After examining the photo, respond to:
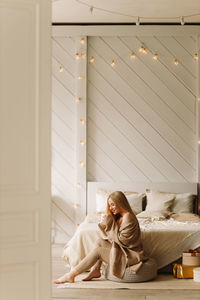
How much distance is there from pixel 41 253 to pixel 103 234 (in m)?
2.23

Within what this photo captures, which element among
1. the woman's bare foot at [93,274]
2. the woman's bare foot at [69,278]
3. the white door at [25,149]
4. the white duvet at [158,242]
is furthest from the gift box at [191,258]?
the white door at [25,149]

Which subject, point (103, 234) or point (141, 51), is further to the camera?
point (141, 51)

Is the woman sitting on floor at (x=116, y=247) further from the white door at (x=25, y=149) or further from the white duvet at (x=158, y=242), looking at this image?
the white door at (x=25, y=149)

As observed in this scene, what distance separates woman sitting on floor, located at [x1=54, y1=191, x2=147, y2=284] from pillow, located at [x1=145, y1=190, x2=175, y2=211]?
1.45 meters

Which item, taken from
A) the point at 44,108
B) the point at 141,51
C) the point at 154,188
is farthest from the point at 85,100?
the point at 44,108

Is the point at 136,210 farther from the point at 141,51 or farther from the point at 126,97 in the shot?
the point at 141,51

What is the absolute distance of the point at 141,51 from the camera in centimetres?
668

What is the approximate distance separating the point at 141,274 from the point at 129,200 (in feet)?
5.82

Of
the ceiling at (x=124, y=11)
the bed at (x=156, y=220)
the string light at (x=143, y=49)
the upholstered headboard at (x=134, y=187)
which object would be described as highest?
the ceiling at (x=124, y=11)

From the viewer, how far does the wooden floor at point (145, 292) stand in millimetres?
4051

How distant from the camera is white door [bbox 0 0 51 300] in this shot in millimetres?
2504

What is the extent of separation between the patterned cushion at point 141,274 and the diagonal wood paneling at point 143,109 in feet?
7.18

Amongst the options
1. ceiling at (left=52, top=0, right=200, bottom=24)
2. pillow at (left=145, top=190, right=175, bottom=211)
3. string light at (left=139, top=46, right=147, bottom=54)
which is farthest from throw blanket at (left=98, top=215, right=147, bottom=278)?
string light at (left=139, top=46, right=147, bottom=54)

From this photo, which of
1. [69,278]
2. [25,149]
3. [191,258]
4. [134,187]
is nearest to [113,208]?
[69,278]
